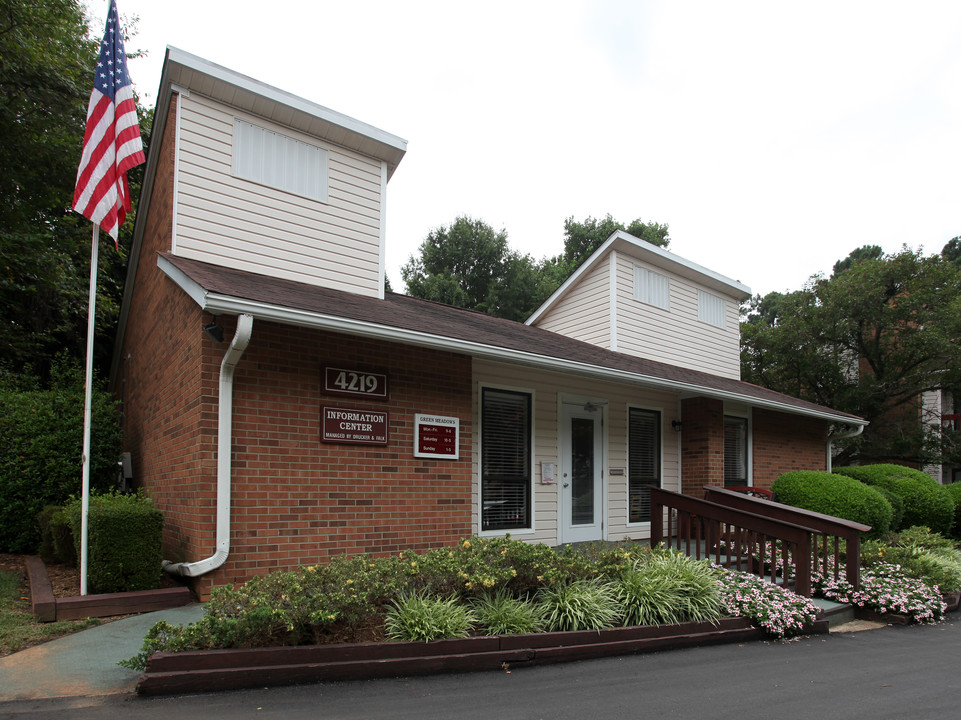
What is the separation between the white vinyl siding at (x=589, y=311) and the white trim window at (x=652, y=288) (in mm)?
659

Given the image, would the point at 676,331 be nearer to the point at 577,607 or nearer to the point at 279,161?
the point at 279,161

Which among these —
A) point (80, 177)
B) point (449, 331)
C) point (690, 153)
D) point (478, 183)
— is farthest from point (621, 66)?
point (478, 183)

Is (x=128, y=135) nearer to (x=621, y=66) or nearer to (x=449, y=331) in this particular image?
(x=449, y=331)

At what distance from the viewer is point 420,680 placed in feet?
13.7

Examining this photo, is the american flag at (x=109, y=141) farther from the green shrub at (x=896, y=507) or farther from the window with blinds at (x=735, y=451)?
the green shrub at (x=896, y=507)

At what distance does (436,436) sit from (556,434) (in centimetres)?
244

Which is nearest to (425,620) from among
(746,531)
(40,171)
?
(746,531)

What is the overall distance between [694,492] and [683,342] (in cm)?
346

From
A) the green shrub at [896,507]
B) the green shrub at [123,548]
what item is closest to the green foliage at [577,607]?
the green shrub at [123,548]

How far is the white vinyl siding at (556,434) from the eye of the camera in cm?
864

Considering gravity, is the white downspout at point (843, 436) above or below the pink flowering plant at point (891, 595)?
above

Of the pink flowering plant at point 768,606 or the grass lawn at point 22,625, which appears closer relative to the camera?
the grass lawn at point 22,625

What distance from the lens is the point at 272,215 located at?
26.6 ft

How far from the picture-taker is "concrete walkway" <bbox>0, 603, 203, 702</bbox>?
12.1 feet
